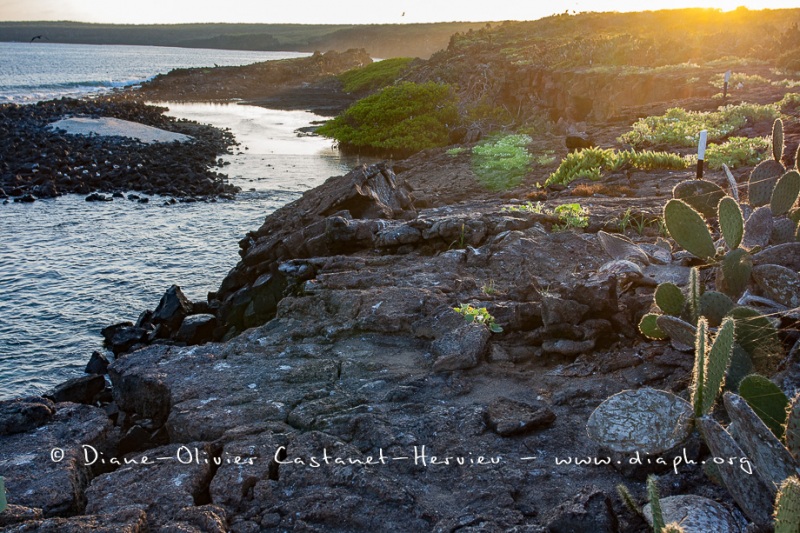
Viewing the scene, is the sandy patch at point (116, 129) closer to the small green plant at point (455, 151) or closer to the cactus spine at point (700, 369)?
the small green plant at point (455, 151)

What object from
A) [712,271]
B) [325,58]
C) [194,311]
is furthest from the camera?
[325,58]

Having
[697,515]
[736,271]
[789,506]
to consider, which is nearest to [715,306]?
[736,271]

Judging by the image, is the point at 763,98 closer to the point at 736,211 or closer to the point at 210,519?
the point at 736,211

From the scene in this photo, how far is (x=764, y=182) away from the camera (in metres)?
7.64

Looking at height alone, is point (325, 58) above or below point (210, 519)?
above

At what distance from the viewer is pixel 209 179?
2366 centimetres

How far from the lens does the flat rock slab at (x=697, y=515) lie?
11.2ft

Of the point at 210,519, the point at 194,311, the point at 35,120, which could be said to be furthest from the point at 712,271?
the point at 35,120

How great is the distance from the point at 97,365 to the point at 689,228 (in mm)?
7779

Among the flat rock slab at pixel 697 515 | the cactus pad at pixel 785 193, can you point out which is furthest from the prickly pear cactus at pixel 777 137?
the flat rock slab at pixel 697 515

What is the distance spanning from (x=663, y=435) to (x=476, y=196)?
12.0 metres

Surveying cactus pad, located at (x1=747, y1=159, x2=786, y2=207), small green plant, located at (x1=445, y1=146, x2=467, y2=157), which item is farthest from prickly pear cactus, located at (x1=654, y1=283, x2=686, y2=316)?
small green plant, located at (x1=445, y1=146, x2=467, y2=157)

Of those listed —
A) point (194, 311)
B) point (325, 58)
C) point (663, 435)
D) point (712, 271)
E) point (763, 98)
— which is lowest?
point (194, 311)

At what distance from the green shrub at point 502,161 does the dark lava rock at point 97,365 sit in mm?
10497
